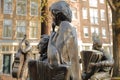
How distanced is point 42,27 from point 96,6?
34.1 ft

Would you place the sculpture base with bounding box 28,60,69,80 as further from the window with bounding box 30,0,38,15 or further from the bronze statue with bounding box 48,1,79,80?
the window with bounding box 30,0,38,15

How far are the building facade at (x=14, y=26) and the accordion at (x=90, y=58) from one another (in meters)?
22.9

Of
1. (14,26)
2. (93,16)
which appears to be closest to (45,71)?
(14,26)

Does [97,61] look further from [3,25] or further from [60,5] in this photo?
[3,25]

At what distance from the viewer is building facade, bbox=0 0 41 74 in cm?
2750

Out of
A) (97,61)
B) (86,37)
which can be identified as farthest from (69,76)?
(86,37)

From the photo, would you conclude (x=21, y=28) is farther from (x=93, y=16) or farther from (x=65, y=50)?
(x=65, y=50)

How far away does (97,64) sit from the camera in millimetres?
4152

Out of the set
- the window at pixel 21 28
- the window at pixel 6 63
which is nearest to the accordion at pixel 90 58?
the window at pixel 6 63

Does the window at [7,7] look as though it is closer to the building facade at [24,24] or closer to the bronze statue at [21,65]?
the building facade at [24,24]

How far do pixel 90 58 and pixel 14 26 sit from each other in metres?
25.1

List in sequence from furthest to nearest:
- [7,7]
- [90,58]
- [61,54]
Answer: [7,7] < [90,58] < [61,54]

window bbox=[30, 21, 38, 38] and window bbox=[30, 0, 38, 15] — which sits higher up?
window bbox=[30, 0, 38, 15]

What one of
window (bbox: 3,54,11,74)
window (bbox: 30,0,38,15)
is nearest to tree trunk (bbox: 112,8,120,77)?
window (bbox: 3,54,11,74)
